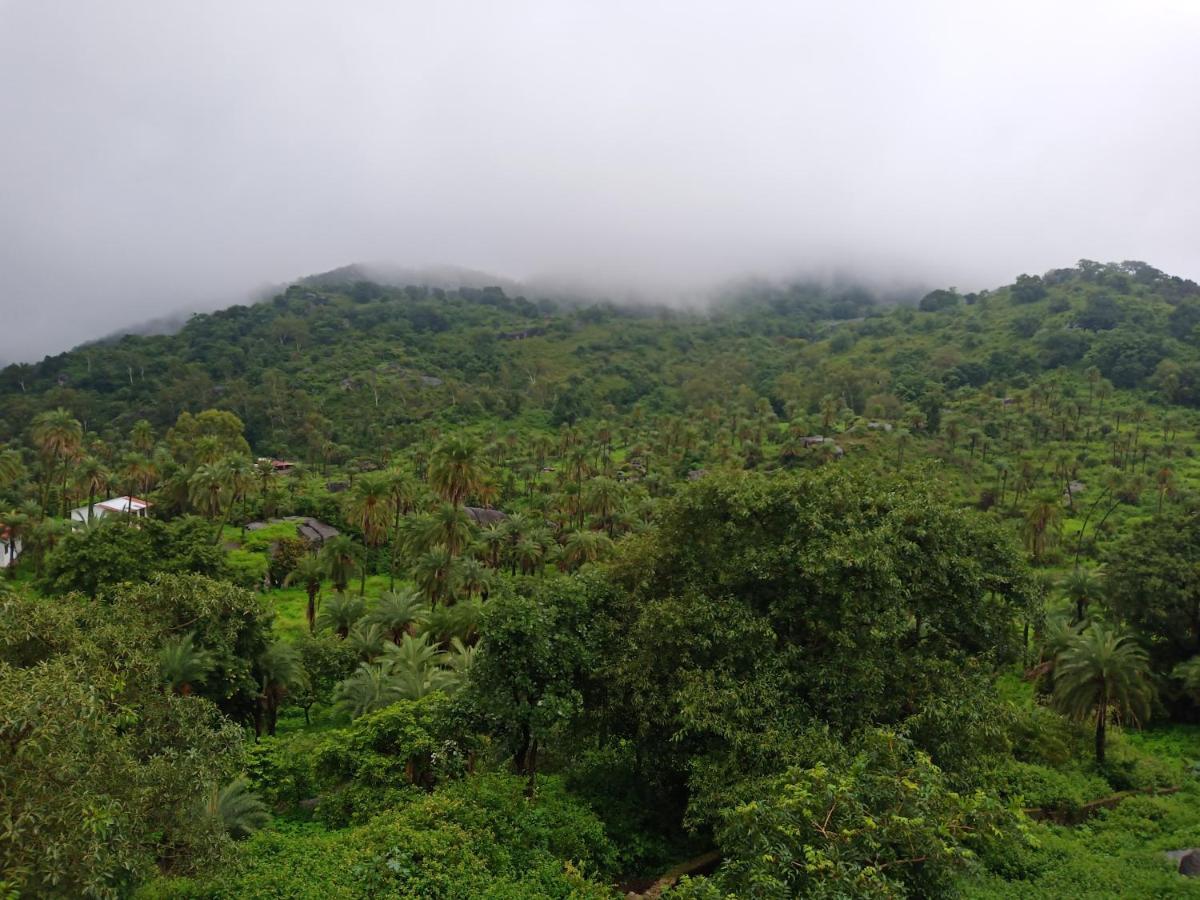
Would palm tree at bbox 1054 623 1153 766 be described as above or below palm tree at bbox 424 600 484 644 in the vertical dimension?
below

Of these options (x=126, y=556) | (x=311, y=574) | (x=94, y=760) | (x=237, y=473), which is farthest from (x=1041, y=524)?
(x=237, y=473)

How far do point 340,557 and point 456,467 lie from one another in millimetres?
12613

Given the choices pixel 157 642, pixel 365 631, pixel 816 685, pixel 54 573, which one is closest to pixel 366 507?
pixel 365 631

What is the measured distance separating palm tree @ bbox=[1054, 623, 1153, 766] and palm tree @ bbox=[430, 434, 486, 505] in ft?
120

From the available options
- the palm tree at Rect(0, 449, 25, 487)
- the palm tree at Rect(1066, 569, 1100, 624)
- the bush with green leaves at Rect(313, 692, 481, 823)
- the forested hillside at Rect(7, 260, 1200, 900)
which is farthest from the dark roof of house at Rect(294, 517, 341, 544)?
the palm tree at Rect(1066, 569, 1100, 624)

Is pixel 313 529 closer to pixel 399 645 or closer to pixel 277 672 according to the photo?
pixel 399 645

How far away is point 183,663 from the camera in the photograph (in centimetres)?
2306

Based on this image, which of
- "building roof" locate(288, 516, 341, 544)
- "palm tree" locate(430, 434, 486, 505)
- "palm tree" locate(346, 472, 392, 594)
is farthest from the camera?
"building roof" locate(288, 516, 341, 544)

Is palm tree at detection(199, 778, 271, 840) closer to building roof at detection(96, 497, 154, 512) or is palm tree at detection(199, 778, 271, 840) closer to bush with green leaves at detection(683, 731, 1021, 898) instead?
bush with green leaves at detection(683, 731, 1021, 898)

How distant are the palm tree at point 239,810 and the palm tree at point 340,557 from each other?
1212 inches

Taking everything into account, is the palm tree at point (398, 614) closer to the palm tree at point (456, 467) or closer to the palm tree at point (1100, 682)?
the palm tree at point (456, 467)

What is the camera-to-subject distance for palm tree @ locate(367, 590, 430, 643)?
4166 cm

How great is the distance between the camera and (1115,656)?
32.2 metres

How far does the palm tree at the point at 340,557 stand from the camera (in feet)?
173
